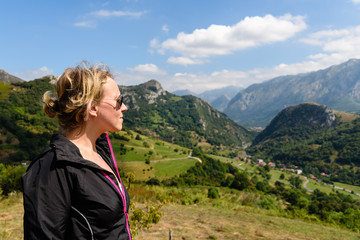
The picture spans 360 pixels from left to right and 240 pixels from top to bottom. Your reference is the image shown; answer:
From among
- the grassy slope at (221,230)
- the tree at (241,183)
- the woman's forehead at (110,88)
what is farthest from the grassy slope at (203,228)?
the tree at (241,183)

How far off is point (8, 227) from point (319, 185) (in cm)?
12406

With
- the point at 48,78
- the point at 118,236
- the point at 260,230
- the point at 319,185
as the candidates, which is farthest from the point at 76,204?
the point at 48,78

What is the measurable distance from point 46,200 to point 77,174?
217 mm

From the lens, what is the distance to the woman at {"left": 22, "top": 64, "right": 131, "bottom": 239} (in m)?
1.23

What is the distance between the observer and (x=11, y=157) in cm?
7306

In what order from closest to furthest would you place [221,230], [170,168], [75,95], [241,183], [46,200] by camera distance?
[46,200] → [75,95] → [221,230] → [241,183] → [170,168]

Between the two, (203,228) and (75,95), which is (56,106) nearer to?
(75,95)

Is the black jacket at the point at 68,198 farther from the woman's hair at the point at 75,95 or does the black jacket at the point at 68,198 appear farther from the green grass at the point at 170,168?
the green grass at the point at 170,168

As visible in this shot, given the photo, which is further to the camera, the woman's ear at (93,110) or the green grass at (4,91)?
the green grass at (4,91)

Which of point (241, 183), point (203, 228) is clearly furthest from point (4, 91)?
point (203, 228)

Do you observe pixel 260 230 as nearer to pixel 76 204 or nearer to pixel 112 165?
pixel 112 165

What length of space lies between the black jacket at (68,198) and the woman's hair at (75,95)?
196 millimetres

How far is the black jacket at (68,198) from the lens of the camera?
1.21m

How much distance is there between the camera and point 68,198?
1292mm
